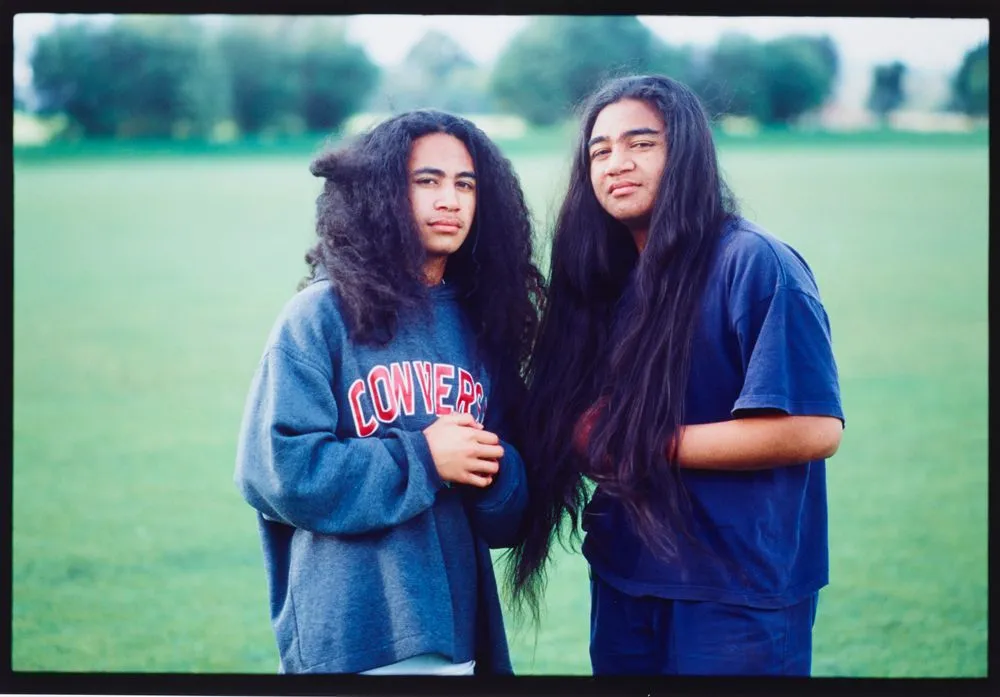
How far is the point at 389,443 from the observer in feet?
8.55

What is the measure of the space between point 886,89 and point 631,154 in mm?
2074

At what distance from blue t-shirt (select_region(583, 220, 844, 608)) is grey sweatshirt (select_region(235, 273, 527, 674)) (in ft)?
1.12

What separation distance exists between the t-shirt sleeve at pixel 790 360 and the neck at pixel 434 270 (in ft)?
2.27

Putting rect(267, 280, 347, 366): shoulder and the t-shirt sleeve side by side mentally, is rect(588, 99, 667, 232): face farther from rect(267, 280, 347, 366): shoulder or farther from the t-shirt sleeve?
rect(267, 280, 347, 366): shoulder

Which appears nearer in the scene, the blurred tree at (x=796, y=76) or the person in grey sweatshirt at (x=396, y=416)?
the person in grey sweatshirt at (x=396, y=416)

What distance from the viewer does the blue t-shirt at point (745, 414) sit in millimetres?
2490

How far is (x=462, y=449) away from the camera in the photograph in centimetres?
258

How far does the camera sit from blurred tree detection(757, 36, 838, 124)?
14.2ft

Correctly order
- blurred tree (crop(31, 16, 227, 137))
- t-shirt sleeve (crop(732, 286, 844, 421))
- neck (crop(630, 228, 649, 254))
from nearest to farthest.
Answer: t-shirt sleeve (crop(732, 286, 844, 421)), neck (crop(630, 228, 649, 254)), blurred tree (crop(31, 16, 227, 137))

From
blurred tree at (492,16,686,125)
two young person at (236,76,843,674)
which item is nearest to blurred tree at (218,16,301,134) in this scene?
blurred tree at (492,16,686,125)

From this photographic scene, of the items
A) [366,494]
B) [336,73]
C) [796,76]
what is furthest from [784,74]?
[366,494]

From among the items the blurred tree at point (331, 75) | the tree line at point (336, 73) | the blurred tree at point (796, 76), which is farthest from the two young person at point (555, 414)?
the blurred tree at point (331, 75)

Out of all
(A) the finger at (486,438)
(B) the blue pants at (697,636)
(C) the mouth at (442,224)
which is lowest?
(B) the blue pants at (697,636)

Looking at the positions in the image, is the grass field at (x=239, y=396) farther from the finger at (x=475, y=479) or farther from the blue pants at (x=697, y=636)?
the finger at (x=475, y=479)
